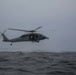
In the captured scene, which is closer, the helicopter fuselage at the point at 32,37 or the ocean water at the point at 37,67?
the ocean water at the point at 37,67

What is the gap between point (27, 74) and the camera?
1562 cm

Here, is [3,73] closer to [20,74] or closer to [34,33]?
[20,74]

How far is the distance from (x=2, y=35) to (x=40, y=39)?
69.8 ft

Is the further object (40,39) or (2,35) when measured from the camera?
(2,35)

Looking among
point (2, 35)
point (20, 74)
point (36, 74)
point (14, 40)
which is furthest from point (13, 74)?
point (2, 35)

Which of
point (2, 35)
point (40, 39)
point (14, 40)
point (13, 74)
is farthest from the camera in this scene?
point (2, 35)

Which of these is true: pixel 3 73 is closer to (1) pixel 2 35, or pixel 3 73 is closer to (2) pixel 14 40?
(2) pixel 14 40

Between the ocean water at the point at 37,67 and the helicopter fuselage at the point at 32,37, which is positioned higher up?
the helicopter fuselage at the point at 32,37

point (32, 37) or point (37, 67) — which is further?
point (32, 37)

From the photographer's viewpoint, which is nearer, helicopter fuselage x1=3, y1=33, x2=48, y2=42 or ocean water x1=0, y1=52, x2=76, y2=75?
ocean water x1=0, y1=52, x2=76, y2=75

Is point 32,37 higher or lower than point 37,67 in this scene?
higher

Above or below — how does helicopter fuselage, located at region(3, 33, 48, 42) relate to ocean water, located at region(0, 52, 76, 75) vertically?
above

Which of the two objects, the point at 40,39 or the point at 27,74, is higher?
the point at 40,39

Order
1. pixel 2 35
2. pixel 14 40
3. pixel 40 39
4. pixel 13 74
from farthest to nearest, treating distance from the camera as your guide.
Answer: pixel 2 35 < pixel 14 40 < pixel 40 39 < pixel 13 74
